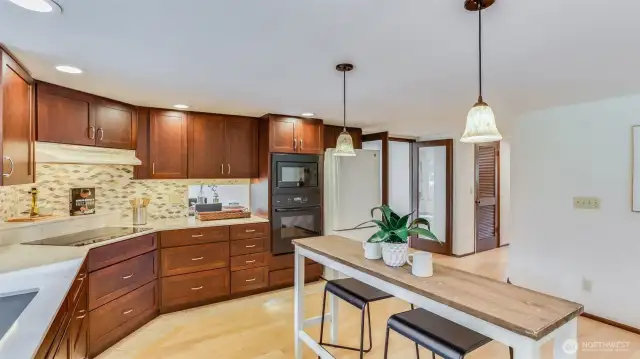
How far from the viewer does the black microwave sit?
373 cm

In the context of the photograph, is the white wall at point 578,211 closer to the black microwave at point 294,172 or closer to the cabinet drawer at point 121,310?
the black microwave at point 294,172

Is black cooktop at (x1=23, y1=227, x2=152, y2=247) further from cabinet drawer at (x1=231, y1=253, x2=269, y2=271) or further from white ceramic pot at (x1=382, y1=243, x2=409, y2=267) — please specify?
white ceramic pot at (x1=382, y1=243, x2=409, y2=267)

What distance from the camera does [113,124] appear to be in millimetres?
3012

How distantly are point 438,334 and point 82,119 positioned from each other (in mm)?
2988

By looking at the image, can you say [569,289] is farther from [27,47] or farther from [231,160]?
[27,47]

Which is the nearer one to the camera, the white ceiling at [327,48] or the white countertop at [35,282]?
the white countertop at [35,282]

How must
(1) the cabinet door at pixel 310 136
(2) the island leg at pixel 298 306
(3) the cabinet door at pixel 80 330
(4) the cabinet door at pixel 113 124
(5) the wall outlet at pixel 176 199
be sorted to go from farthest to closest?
(1) the cabinet door at pixel 310 136
(5) the wall outlet at pixel 176 199
(4) the cabinet door at pixel 113 124
(2) the island leg at pixel 298 306
(3) the cabinet door at pixel 80 330

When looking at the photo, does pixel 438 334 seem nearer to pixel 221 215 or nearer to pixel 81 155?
pixel 221 215

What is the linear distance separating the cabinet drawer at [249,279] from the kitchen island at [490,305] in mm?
1948

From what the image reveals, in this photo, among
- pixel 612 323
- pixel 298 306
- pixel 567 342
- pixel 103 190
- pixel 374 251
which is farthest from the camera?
pixel 103 190

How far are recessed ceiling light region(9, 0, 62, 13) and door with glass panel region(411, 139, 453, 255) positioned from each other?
5.05 m

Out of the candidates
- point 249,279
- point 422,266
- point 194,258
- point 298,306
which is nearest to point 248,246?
point 249,279

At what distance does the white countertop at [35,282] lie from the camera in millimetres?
1007

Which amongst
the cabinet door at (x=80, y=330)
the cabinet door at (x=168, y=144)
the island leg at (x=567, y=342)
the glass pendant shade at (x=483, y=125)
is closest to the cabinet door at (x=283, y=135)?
the cabinet door at (x=168, y=144)
